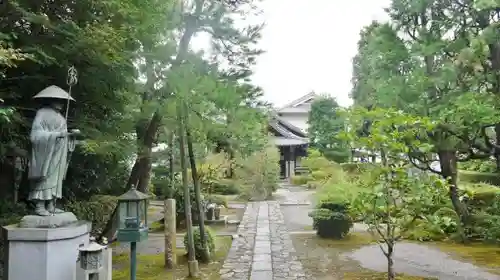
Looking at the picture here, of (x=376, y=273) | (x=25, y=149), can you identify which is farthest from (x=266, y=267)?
(x=25, y=149)

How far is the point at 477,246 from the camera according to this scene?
38.5 ft

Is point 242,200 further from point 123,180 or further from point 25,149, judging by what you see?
point 25,149

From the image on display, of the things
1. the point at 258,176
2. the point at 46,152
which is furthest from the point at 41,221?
the point at 258,176

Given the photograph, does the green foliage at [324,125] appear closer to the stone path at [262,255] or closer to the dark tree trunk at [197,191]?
the stone path at [262,255]

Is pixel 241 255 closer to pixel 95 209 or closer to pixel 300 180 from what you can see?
pixel 95 209

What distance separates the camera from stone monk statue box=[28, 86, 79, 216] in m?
6.00

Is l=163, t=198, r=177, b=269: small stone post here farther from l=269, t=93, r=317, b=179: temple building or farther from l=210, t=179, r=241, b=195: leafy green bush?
l=269, t=93, r=317, b=179: temple building

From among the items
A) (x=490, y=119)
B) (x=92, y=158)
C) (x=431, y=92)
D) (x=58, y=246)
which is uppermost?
(x=431, y=92)

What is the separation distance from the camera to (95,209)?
10.1m

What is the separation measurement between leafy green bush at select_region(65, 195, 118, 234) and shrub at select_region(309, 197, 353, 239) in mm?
5772

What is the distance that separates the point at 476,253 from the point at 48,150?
9.94m

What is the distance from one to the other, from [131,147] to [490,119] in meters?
7.62

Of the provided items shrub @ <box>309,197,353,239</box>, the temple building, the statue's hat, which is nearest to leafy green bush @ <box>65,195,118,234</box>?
the statue's hat

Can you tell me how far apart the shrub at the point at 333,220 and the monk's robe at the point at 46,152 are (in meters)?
8.28
